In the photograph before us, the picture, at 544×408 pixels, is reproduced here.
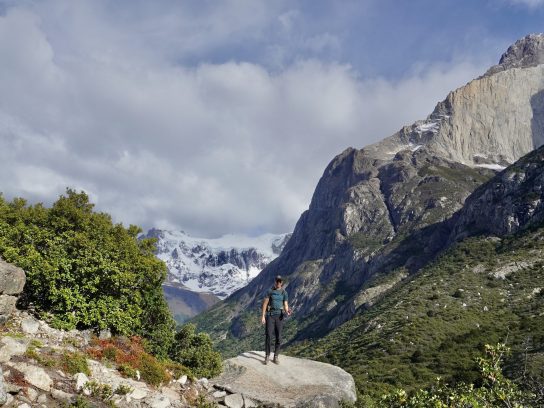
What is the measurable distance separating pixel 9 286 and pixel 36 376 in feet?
23.4

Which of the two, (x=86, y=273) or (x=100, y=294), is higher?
(x=86, y=273)

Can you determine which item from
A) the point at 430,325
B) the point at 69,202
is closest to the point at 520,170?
the point at 430,325

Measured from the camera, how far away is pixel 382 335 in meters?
87.9

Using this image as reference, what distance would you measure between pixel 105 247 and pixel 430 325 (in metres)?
72.1

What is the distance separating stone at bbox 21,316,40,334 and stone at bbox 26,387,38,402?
218 inches

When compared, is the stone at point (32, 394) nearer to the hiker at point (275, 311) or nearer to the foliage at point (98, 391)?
the foliage at point (98, 391)

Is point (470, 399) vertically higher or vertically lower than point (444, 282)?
lower

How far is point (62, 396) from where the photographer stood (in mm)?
13461

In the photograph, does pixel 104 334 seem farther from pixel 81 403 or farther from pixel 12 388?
pixel 12 388

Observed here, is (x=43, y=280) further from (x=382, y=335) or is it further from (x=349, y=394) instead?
(x=382, y=335)

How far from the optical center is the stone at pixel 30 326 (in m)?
18.0

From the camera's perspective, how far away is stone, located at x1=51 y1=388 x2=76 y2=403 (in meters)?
13.3

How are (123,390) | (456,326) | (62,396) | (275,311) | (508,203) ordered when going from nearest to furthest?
(62,396), (123,390), (275,311), (456,326), (508,203)

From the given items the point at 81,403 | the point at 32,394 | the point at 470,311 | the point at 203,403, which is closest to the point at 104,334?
the point at 203,403
